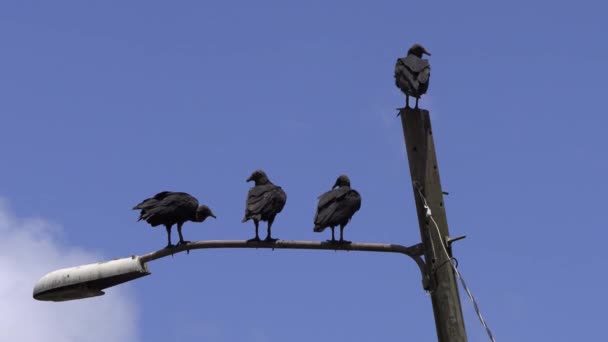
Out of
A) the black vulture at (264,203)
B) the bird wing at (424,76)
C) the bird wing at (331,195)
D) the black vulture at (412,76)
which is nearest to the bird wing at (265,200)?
the black vulture at (264,203)

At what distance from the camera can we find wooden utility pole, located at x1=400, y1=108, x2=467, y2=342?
6215 mm

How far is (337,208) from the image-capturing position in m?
9.13

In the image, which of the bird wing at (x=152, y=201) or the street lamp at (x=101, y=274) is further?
the bird wing at (x=152, y=201)

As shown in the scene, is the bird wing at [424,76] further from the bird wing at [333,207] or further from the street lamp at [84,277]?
the street lamp at [84,277]

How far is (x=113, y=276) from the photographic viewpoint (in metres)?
7.31

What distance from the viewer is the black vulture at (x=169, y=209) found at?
391 inches

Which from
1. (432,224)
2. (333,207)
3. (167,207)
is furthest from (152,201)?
(432,224)

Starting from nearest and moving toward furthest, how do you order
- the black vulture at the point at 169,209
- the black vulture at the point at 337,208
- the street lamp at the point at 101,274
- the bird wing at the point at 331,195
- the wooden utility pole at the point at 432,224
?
the wooden utility pole at the point at 432,224
the street lamp at the point at 101,274
the black vulture at the point at 337,208
the bird wing at the point at 331,195
the black vulture at the point at 169,209

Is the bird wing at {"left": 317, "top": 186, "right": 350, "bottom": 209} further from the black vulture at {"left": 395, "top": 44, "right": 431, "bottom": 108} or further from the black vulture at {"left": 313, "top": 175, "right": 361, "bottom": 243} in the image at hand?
the black vulture at {"left": 395, "top": 44, "right": 431, "bottom": 108}

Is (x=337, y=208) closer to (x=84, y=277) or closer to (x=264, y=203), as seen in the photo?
(x=264, y=203)

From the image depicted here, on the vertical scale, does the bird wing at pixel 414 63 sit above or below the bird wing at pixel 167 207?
above

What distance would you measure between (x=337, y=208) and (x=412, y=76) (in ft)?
4.27

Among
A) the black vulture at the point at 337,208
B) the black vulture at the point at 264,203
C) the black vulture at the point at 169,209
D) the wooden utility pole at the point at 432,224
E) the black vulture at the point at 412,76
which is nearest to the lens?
the wooden utility pole at the point at 432,224

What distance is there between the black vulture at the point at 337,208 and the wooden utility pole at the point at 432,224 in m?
2.32
